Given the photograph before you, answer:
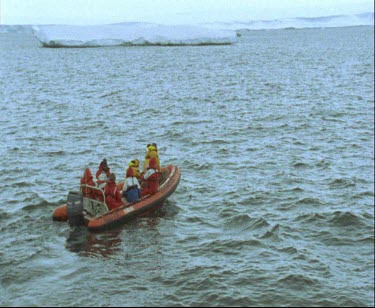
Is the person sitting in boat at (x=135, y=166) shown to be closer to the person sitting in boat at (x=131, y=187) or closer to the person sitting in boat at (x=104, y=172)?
the person sitting in boat at (x=131, y=187)

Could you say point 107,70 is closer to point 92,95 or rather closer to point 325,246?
point 92,95

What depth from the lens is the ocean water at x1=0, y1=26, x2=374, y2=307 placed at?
1110 cm

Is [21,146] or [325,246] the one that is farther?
[21,146]

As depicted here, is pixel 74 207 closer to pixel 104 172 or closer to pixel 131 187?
pixel 104 172

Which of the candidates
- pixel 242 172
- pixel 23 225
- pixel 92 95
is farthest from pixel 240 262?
pixel 92 95

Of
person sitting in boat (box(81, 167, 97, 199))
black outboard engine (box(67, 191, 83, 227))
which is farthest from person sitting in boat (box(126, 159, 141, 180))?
black outboard engine (box(67, 191, 83, 227))

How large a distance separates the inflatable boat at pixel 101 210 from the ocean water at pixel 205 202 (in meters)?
0.28

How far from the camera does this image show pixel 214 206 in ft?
52.2

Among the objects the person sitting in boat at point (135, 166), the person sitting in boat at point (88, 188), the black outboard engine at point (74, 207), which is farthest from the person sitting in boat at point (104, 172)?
the black outboard engine at point (74, 207)

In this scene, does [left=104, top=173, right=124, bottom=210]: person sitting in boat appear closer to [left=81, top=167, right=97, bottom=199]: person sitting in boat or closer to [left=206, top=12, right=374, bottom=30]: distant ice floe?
[left=81, top=167, right=97, bottom=199]: person sitting in boat

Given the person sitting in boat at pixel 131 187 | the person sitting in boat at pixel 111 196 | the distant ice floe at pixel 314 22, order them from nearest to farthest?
the person sitting in boat at pixel 111 196, the person sitting in boat at pixel 131 187, the distant ice floe at pixel 314 22

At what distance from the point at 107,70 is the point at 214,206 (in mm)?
45018

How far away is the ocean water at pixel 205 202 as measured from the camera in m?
11.1

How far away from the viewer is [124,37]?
9794cm
